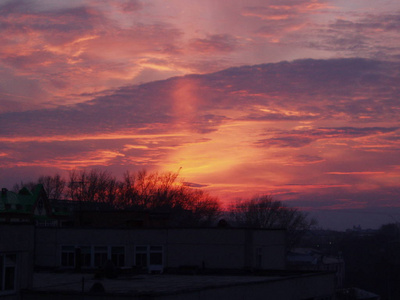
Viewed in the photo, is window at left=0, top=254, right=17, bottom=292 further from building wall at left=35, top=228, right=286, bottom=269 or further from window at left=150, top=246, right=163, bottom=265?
window at left=150, top=246, right=163, bottom=265

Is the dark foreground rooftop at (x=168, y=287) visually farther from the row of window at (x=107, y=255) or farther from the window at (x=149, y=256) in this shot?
the window at (x=149, y=256)

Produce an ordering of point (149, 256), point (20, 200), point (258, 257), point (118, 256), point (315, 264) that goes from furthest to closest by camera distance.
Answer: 1. point (315, 264)
2. point (20, 200)
3. point (258, 257)
4. point (149, 256)
5. point (118, 256)

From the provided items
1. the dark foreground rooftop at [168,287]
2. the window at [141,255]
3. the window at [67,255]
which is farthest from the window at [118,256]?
the dark foreground rooftop at [168,287]

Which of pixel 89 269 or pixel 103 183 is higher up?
pixel 103 183

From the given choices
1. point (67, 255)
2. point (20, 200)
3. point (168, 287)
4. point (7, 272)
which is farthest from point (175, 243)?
point (20, 200)

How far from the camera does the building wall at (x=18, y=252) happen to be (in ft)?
73.2

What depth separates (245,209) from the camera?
125562 mm

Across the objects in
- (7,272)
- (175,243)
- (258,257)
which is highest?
(175,243)

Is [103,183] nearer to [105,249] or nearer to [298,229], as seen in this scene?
[298,229]

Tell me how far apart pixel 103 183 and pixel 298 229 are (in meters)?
42.3

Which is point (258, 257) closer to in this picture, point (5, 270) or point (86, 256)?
point (86, 256)

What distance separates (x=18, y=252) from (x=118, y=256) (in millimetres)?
21307

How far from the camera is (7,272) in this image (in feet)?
74.8

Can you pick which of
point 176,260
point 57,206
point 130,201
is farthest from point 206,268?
point 57,206
